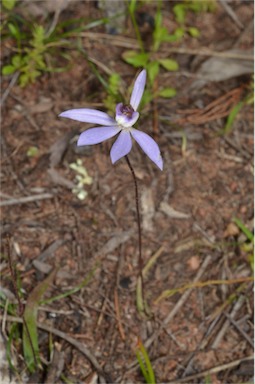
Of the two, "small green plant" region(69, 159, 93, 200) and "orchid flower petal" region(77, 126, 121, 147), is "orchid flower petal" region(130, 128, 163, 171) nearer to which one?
"orchid flower petal" region(77, 126, 121, 147)

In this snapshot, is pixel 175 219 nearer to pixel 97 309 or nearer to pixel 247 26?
pixel 97 309

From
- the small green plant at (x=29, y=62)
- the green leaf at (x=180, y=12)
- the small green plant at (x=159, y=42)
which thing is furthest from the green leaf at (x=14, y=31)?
the green leaf at (x=180, y=12)

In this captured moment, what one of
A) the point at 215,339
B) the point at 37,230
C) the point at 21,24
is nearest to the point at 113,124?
the point at 37,230

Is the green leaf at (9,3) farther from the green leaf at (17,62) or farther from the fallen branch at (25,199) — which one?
the fallen branch at (25,199)

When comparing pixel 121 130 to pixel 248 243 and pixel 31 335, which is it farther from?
pixel 248 243

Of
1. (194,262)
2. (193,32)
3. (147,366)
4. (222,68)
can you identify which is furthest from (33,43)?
(147,366)

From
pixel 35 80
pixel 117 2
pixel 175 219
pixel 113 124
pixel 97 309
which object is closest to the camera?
pixel 113 124

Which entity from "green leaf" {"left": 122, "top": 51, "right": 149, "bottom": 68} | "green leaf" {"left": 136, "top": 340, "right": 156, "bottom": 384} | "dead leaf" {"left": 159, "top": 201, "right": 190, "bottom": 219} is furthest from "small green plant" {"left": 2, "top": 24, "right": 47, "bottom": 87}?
"green leaf" {"left": 136, "top": 340, "right": 156, "bottom": 384}
